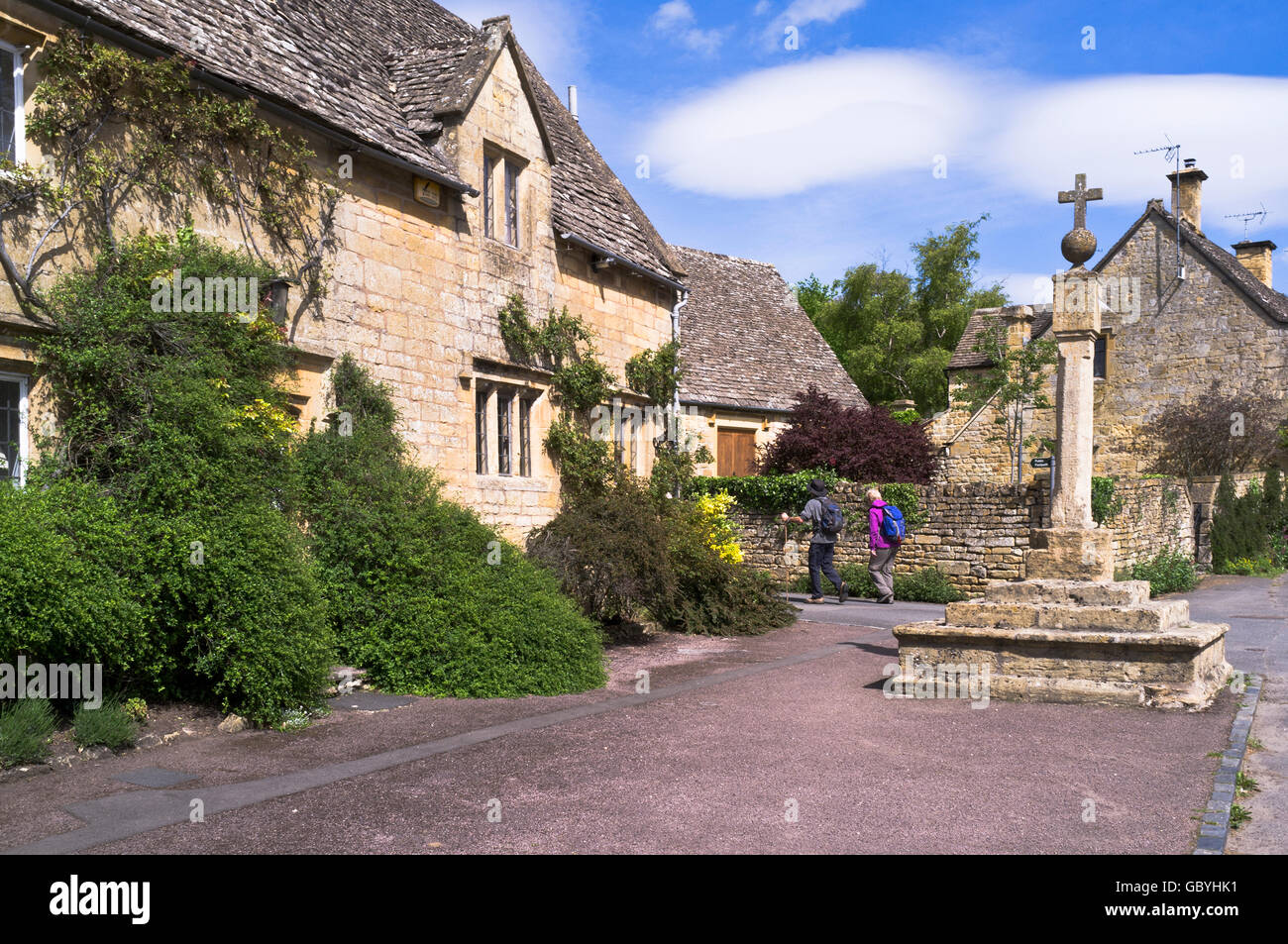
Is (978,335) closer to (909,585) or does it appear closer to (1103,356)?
(1103,356)

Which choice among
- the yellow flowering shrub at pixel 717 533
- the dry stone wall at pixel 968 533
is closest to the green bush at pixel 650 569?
the yellow flowering shrub at pixel 717 533

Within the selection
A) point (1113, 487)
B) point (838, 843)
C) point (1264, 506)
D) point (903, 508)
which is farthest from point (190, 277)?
point (1264, 506)

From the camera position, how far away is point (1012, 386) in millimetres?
25172

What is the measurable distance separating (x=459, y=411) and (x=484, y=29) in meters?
4.88

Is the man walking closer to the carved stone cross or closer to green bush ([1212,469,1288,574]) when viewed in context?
the carved stone cross

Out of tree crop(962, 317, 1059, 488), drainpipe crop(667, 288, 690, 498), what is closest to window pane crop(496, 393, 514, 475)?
drainpipe crop(667, 288, 690, 498)

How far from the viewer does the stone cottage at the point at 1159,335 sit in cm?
2525

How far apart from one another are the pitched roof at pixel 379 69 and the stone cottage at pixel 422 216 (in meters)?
0.03

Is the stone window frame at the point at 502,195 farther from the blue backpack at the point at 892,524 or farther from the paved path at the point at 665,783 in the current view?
the blue backpack at the point at 892,524

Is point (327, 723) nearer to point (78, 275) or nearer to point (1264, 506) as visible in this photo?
point (78, 275)

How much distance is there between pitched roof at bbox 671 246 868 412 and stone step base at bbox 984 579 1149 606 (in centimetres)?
1441

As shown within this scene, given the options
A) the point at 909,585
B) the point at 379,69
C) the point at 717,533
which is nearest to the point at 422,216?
the point at 379,69

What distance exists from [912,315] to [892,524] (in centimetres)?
2851

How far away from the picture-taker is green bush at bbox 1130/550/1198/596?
1789cm
